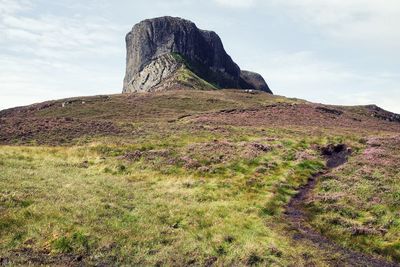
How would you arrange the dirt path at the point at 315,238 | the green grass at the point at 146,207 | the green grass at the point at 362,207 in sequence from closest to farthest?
the green grass at the point at 146,207 < the dirt path at the point at 315,238 < the green grass at the point at 362,207

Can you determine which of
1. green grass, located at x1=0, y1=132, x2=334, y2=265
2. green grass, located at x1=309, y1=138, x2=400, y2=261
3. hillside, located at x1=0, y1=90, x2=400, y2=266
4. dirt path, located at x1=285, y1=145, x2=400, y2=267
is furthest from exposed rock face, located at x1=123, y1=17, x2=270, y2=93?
dirt path, located at x1=285, y1=145, x2=400, y2=267

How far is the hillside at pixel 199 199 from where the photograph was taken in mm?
18250

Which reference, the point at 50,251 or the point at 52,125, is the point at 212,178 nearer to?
the point at 50,251

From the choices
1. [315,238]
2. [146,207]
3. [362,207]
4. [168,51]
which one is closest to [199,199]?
[146,207]

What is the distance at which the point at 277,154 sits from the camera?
40.9m

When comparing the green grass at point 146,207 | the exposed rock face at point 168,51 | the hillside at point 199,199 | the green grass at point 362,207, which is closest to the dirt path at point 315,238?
the hillside at point 199,199

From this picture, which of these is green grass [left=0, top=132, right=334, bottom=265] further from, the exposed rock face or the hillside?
the exposed rock face

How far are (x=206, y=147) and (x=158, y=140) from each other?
846 centimetres

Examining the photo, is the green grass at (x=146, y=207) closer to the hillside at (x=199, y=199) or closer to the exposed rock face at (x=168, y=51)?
the hillside at (x=199, y=199)

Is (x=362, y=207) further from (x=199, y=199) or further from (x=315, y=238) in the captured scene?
(x=199, y=199)

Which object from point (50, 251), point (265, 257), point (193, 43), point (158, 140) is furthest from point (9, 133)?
point (193, 43)

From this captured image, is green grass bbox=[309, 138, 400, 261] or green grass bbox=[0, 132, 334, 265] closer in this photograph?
green grass bbox=[0, 132, 334, 265]

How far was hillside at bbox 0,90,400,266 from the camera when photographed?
18250mm

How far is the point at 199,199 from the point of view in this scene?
87.1 feet
